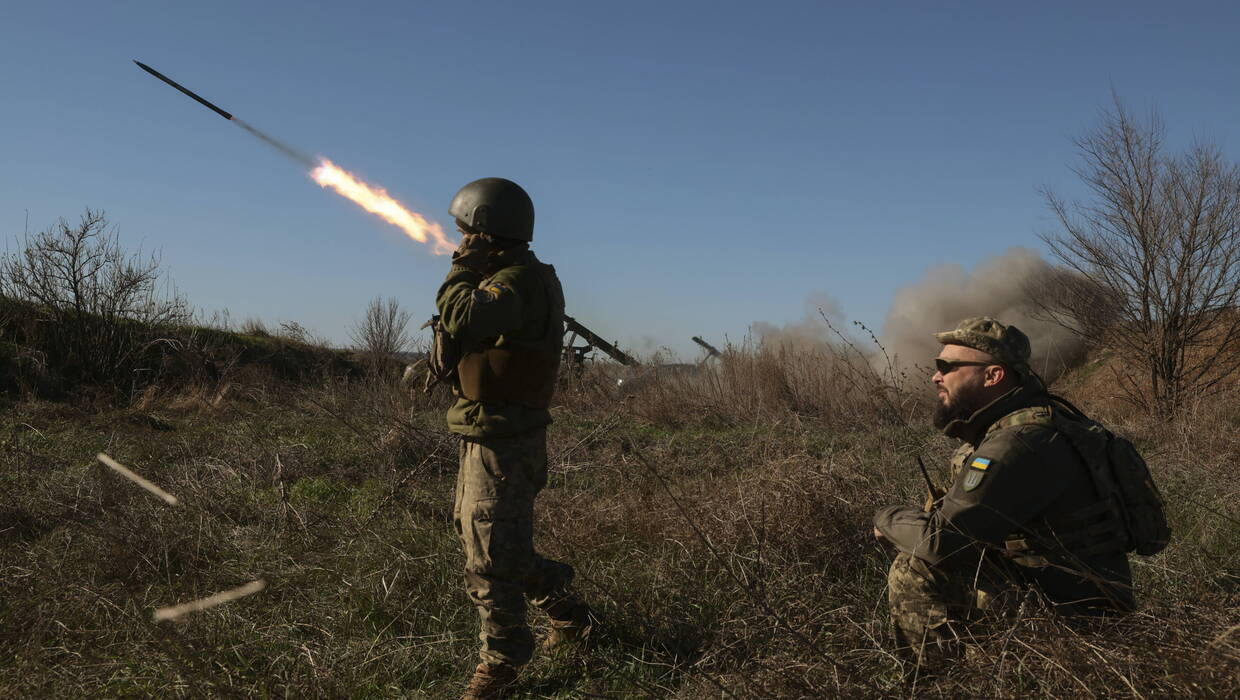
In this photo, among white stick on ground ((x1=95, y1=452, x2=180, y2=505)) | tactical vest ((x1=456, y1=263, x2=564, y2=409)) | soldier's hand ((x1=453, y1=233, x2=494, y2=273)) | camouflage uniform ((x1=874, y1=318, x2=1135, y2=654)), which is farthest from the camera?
white stick on ground ((x1=95, y1=452, x2=180, y2=505))

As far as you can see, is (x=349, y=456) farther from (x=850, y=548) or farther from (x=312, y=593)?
(x=850, y=548)

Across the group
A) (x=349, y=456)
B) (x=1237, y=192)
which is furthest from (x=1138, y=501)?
(x=1237, y=192)

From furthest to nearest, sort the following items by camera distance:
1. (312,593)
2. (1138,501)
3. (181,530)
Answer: (181,530) → (312,593) → (1138,501)

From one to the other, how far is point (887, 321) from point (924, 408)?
48.0ft

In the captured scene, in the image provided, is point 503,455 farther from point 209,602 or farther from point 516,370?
point 209,602

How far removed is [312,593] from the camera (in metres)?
4.30

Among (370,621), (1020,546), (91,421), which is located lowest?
(370,621)

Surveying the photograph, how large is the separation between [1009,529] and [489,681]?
1.98m

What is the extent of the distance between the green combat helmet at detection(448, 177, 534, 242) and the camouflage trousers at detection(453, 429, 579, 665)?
90 centimetres

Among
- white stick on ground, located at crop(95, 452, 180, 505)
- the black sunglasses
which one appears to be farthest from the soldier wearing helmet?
white stick on ground, located at crop(95, 452, 180, 505)

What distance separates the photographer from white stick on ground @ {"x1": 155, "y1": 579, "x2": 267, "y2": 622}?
371 cm

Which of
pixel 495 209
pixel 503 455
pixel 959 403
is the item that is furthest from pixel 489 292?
pixel 959 403

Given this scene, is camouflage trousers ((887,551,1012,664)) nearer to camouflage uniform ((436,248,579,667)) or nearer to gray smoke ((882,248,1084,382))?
camouflage uniform ((436,248,579,667))

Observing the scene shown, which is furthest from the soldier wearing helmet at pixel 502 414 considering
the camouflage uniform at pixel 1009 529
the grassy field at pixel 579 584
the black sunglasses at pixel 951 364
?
the black sunglasses at pixel 951 364
